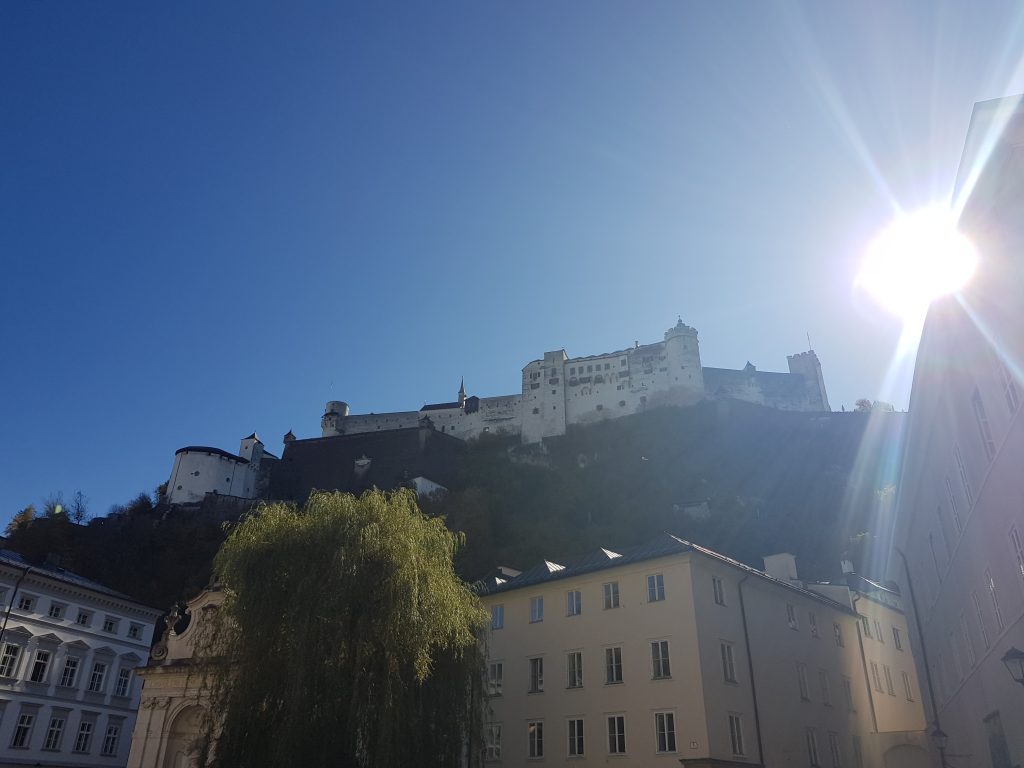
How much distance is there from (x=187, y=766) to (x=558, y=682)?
14.0 meters

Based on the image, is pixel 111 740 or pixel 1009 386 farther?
pixel 111 740

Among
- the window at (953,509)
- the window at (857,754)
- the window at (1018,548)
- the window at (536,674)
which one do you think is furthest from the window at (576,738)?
the window at (1018,548)

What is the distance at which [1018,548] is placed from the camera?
14242 mm

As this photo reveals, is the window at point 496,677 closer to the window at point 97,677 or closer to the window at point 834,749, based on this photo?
the window at point 834,749

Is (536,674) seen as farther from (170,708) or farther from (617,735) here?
(170,708)

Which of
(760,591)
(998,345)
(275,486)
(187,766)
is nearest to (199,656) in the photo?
(187,766)

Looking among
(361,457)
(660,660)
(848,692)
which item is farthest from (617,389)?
(660,660)

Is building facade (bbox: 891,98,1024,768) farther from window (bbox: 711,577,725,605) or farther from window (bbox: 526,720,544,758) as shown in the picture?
window (bbox: 526,720,544,758)

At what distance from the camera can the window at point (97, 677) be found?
39.2 meters

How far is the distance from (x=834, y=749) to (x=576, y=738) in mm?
9979

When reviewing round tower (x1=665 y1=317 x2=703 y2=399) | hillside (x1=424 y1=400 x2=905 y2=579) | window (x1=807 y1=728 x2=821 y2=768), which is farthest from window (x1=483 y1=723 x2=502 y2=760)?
round tower (x1=665 y1=317 x2=703 y2=399)

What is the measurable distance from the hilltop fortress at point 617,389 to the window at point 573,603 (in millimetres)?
64192

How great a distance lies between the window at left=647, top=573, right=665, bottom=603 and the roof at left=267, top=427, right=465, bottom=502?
2300 inches

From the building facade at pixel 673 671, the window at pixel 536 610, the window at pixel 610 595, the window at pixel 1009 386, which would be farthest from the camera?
the window at pixel 536 610
